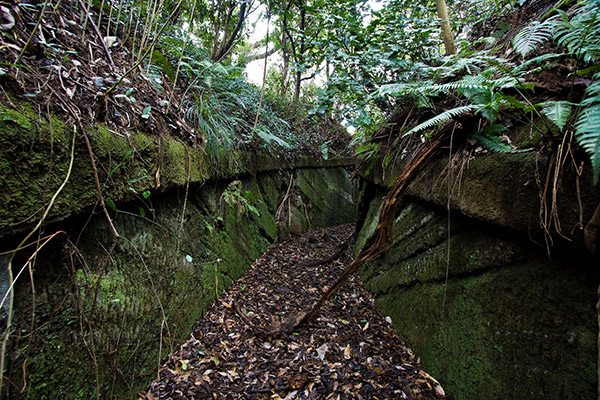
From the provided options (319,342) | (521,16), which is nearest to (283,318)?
(319,342)

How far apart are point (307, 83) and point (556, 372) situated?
6729mm

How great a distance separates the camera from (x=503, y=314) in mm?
1235

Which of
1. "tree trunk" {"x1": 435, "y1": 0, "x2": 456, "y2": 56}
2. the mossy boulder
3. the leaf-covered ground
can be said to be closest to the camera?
the mossy boulder

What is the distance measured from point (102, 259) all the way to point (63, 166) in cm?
49

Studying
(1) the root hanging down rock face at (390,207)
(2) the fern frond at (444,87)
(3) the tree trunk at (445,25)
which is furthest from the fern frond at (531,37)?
(3) the tree trunk at (445,25)

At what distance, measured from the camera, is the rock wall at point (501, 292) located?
98 centimetres

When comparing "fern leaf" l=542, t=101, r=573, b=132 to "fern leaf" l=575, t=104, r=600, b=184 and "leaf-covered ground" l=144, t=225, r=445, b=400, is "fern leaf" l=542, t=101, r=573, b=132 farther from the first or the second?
"leaf-covered ground" l=144, t=225, r=445, b=400

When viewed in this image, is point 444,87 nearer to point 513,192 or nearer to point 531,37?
point 531,37

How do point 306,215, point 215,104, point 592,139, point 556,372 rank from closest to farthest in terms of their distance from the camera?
Answer: point 592,139 < point 556,372 < point 215,104 < point 306,215

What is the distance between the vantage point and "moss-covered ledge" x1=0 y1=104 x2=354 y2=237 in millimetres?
880

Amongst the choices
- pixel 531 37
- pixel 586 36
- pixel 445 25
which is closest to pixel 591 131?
pixel 586 36

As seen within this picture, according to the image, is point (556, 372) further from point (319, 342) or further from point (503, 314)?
point (319, 342)

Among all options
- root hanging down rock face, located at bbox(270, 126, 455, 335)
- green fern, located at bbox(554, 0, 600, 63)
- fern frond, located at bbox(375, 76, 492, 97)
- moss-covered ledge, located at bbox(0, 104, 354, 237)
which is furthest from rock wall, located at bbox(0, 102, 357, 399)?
green fern, located at bbox(554, 0, 600, 63)

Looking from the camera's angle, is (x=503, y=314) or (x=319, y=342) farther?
(x=319, y=342)
